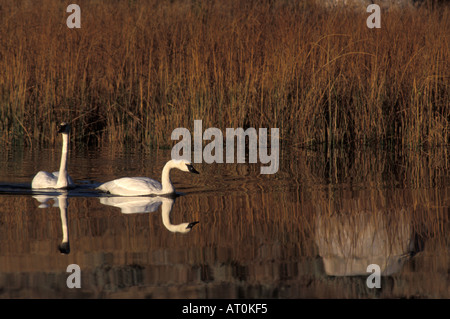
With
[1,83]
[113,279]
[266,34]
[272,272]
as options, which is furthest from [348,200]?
[1,83]

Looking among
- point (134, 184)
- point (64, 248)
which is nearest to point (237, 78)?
point (134, 184)

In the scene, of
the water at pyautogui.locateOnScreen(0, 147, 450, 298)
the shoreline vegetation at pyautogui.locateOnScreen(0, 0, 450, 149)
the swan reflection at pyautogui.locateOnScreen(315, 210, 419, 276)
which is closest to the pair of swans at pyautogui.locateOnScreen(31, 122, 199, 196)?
the water at pyautogui.locateOnScreen(0, 147, 450, 298)

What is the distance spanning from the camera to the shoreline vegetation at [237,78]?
37.9 feet

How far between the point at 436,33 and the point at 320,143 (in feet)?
6.86

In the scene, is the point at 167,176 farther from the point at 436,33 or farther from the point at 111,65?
the point at 436,33

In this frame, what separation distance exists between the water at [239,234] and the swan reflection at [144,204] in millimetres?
18

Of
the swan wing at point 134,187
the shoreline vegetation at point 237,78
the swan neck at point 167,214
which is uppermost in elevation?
the shoreline vegetation at point 237,78

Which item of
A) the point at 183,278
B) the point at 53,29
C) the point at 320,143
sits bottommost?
the point at 183,278

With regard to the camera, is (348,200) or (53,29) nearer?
(348,200)

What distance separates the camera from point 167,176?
8.44 meters

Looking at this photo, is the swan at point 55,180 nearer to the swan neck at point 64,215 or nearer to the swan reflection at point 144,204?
the swan neck at point 64,215

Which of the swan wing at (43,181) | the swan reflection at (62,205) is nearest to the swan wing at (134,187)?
the swan reflection at (62,205)

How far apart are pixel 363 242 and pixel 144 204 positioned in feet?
8.38

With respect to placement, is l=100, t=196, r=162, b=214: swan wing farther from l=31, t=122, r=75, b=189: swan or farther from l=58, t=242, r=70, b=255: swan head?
l=58, t=242, r=70, b=255: swan head
